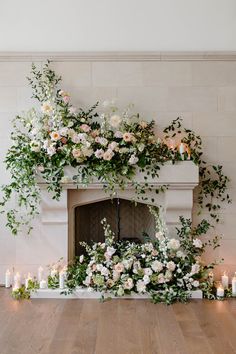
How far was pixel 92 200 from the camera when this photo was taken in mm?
4266

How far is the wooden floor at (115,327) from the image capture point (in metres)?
2.71

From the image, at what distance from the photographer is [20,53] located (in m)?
4.25

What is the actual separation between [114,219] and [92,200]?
0.50 metres

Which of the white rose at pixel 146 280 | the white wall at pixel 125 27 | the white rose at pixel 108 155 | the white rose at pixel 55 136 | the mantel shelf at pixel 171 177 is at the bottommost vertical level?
the white rose at pixel 146 280

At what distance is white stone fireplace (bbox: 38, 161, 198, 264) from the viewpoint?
3.98 metres

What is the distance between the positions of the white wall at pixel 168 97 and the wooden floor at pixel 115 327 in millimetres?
912

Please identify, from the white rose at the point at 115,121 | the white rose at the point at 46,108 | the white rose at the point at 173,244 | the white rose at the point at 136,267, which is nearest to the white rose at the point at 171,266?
the white rose at the point at 173,244

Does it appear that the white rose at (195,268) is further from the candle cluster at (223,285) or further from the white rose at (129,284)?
the white rose at (129,284)

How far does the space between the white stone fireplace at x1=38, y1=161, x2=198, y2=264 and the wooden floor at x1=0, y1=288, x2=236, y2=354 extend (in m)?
0.68

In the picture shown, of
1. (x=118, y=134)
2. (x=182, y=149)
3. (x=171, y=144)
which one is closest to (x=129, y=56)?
(x=118, y=134)

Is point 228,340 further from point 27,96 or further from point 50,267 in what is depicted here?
point 27,96

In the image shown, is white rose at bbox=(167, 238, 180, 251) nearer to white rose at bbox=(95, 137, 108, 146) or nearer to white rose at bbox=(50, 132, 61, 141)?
white rose at bbox=(95, 137, 108, 146)

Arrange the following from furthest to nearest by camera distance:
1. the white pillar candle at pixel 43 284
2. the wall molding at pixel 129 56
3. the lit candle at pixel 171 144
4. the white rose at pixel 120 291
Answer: the wall molding at pixel 129 56, the lit candle at pixel 171 144, the white pillar candle at pixel 43 284, the white rose at pixel 120 291

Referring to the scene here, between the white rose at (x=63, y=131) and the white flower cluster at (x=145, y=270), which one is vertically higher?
the white rose at (x=63, y=131)
